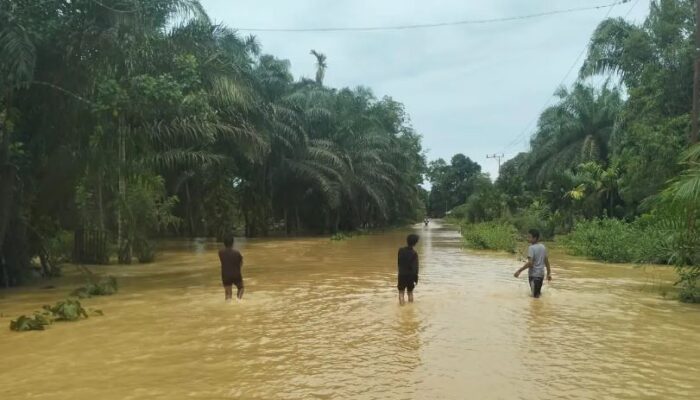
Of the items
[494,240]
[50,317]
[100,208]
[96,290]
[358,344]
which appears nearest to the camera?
[358,344]

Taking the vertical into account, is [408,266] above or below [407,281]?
above

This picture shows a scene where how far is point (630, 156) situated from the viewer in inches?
1019

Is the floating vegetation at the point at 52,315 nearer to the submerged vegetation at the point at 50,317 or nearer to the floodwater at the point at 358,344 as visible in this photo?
the submerged vegetation at the point at 50,317

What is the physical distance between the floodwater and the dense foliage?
2754 millimetres

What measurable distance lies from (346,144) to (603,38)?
21.9 metres

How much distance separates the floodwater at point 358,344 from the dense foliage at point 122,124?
275 cm

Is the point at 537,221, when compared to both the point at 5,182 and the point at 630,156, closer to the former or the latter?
the point at 630,156

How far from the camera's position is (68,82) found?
1350 centimetres

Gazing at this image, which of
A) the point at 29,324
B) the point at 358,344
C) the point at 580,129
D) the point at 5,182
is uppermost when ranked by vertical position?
the point at 580,129

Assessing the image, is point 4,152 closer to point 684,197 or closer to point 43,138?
point 43,138

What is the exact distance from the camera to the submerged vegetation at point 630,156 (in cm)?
1236

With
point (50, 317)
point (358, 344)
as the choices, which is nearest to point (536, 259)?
point (358, 344)

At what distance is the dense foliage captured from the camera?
12961mm

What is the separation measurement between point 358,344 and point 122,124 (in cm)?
1071
